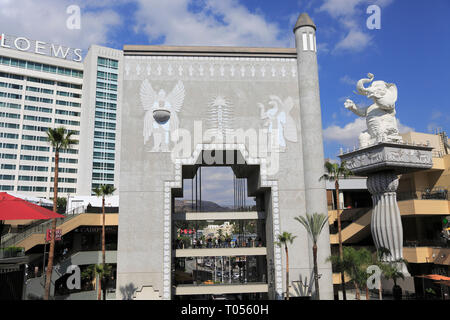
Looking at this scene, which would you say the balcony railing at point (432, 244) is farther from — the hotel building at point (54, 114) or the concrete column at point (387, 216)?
the hotel building at point (54, 114)

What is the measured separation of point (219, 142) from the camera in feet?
98.8

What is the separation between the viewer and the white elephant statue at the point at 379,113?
3378 centimetres

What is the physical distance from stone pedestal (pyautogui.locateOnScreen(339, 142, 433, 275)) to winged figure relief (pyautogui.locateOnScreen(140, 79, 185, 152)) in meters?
18.9

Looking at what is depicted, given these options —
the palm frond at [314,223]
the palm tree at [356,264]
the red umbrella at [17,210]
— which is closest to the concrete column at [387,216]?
the palm tree at [356,264]

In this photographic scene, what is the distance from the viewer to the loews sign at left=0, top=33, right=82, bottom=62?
89438 millimetres

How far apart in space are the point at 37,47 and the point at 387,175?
95558 mm

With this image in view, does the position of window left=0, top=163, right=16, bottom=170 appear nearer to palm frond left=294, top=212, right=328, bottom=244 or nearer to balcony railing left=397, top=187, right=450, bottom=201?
palm frond left=294, top=212, right=328, bottom=244

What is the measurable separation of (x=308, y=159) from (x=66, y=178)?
80959 millimetres

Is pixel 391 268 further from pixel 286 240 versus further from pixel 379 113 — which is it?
pixel 379 113

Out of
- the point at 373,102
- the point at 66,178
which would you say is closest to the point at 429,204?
the point at 373,102

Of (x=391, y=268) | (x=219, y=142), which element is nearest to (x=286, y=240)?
(x=391, y=268)

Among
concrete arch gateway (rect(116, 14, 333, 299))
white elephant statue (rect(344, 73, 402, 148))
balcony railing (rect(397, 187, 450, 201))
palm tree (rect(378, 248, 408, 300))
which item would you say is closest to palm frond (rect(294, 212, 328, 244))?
concrete arch gateway (rect(116, 14, 333, 299))

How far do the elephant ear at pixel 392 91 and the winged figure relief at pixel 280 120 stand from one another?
1087cm
